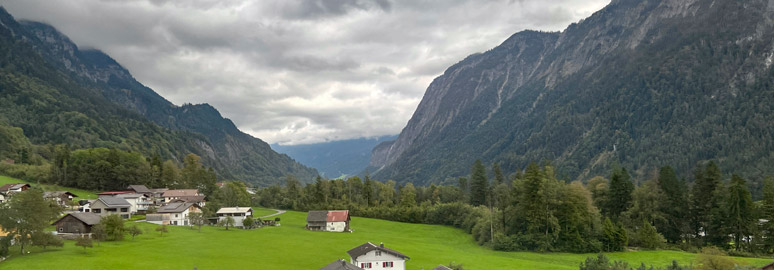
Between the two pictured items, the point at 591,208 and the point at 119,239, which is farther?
the point at 591,208

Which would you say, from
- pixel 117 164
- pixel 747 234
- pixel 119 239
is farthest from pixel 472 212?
pixel 117 164

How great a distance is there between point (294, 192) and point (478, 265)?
92538 millimetres

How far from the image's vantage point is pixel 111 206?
96312 mm

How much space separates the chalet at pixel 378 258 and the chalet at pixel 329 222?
37.7 m

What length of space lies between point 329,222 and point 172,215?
3259 centimetres

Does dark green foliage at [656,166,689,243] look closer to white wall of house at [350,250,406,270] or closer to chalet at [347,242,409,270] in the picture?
white wall of house at [350,250,406,270]

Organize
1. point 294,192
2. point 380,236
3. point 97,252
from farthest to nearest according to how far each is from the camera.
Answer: point 294,192
point 380,236
point 97,252

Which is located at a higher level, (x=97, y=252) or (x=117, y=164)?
(x=117, y=164)

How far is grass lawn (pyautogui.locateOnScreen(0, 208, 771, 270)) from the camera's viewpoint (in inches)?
2159

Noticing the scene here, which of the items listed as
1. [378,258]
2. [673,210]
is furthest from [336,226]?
[673,210]

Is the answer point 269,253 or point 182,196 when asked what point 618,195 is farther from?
point 182,196

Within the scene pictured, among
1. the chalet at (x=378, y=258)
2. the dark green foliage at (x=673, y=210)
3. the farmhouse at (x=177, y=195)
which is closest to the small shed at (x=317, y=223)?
the chalet at (x=378, y=258)

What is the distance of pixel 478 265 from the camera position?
220ft

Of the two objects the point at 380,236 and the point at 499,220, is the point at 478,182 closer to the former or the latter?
the point at 499,220
